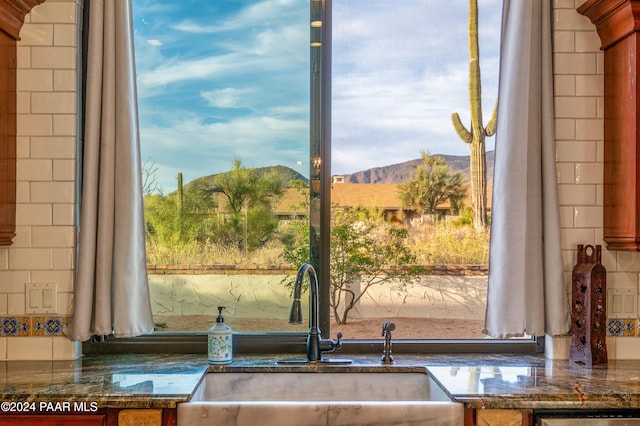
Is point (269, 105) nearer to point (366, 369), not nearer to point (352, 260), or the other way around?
point (352, 260)

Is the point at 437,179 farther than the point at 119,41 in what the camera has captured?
Yes

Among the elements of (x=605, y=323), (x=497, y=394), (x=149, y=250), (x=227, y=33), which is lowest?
(x=497, y=394)

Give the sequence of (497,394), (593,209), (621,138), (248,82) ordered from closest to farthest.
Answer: (497,394) < (621,138) < (593,209) < (248,82)

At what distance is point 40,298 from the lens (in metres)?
2.34

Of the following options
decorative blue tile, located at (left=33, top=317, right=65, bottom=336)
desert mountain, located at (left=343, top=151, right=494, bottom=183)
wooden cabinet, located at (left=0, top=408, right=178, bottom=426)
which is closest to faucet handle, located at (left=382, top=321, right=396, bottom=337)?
desert mountain, located at (left=343, top=151, right=494, bottom=183)

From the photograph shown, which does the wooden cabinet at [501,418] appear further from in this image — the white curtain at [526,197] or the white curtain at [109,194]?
Result: the white curtain at [109,194]

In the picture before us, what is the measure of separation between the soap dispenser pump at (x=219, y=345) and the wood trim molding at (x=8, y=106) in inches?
31.7

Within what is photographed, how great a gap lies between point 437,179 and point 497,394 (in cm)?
98

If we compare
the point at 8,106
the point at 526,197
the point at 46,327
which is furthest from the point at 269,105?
the point at 46,327

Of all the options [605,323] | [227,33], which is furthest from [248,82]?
[605,323]

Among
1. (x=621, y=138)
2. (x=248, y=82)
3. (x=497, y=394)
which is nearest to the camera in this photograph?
(x=497, y=394)

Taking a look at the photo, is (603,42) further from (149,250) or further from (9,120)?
(9,120)

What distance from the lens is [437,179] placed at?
2.59 metres

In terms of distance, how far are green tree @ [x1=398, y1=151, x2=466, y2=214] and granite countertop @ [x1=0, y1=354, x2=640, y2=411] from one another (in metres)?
0.62
